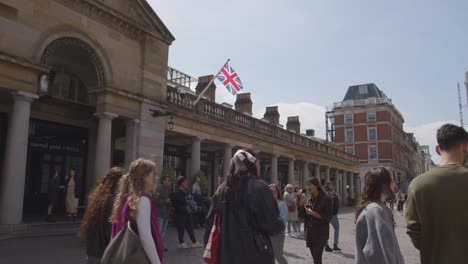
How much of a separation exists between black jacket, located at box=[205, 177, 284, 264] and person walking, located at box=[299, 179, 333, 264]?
367cm

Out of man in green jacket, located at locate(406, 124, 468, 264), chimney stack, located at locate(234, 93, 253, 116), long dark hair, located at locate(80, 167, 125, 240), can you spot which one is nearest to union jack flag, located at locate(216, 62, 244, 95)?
chimney stack, located at locate(234, 93, 253, 116)

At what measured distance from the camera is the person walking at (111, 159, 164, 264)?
3527 millimetres

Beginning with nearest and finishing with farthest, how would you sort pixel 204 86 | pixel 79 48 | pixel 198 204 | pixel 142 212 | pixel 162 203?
pixel 142 212
pixel 162 203
pixel 79 48
pixel 198 204
pixel 204 86

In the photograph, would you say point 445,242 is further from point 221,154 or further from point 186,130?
point 221,154

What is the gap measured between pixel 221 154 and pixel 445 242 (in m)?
22.3

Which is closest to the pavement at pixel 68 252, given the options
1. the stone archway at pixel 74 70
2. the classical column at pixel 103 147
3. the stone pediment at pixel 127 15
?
the classical column at pixel 103 147

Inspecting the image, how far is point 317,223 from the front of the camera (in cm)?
711

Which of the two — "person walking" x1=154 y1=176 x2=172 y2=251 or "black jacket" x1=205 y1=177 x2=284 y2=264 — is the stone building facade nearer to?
"person walking" x1=154 y1=176 x2=172 y2=251

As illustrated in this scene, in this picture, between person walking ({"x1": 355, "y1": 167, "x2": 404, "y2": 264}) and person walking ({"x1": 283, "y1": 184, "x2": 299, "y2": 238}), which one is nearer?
person walking ({"x1": 355, "y1": 167, "x2": 404, "y2": 264})

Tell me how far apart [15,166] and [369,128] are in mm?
64255

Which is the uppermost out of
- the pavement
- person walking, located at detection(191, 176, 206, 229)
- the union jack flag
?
the union jack flag

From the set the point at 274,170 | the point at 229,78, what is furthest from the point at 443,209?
the point at 274,170

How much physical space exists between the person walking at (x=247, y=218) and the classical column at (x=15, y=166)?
373 inches

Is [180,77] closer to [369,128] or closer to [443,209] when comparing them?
[443,209]
